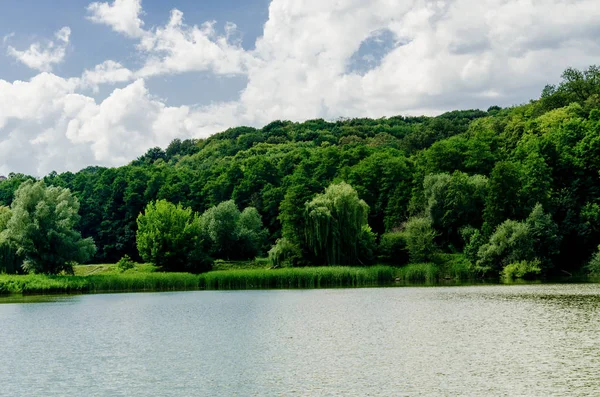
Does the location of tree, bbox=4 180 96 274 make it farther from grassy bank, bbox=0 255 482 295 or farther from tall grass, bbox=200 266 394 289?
tall grass, bbox=200 266 394 289

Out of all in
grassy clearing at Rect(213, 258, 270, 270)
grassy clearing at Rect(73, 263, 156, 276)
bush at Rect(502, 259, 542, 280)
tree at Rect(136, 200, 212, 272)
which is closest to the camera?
bush at Rect(502, 259, 542, 280)

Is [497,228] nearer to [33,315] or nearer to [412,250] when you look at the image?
[412,250]

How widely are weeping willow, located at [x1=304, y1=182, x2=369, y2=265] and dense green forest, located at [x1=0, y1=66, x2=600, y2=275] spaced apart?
0.38 feet

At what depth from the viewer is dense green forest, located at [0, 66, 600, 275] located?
67.7 m

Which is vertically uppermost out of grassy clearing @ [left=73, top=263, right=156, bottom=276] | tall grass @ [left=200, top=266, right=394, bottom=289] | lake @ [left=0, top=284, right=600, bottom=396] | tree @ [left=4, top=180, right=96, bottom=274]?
tree @ [left=4, top=180, right=96, bottom=274]

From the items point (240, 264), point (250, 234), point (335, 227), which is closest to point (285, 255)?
point (335, 227)

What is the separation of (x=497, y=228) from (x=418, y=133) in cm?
5557

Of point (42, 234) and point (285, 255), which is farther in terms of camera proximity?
point (285, 255)

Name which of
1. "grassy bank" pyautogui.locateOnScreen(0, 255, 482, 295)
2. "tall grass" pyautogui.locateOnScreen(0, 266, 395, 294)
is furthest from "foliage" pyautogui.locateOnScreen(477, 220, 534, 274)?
"tall grass" pyautogui.locateOnScreen(0, 266, 395, 294)

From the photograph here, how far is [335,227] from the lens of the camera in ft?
223

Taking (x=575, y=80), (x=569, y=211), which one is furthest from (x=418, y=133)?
(x=569, y=211)

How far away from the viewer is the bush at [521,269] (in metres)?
61.2

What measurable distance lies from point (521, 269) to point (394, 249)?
1468 centimetres

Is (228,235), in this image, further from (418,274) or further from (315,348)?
(315,348)
